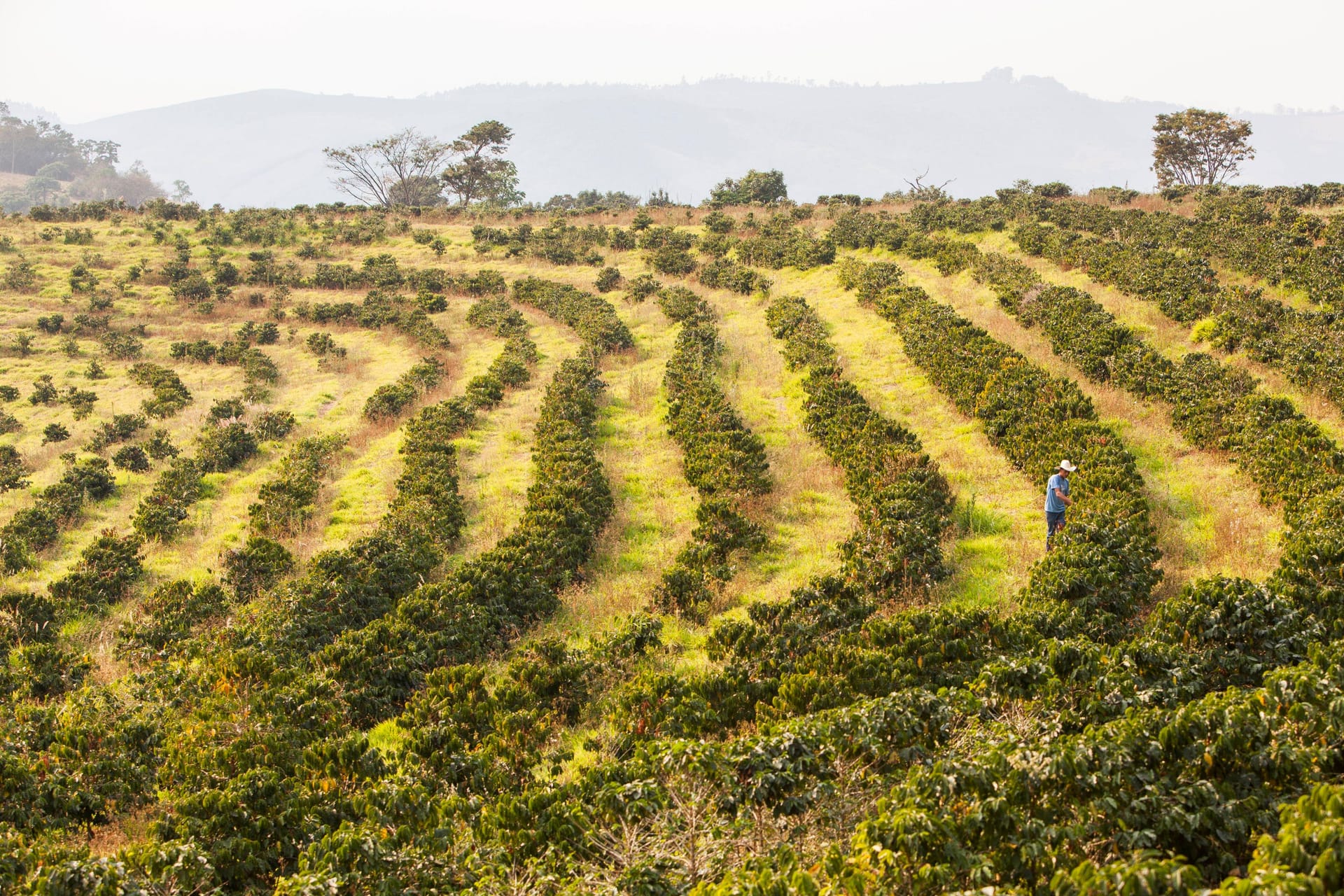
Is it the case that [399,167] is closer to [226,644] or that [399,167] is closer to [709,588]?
[226,644]

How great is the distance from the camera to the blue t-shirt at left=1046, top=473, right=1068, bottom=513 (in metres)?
15.0

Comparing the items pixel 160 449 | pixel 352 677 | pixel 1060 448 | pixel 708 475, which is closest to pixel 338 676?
pixel 352 677

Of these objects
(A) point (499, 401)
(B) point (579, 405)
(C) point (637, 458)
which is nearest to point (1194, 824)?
(C) point (637, 458)

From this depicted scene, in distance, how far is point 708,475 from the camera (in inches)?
757

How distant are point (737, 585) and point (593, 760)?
18.0 ft

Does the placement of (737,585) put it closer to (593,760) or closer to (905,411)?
(593,760)

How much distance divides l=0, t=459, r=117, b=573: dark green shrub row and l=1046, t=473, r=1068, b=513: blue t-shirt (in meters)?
21.4

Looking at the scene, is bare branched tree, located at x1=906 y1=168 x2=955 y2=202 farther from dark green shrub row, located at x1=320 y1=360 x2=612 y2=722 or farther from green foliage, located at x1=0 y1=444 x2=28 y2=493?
green foliage, located at x1=0 y1=444 x2=28 y2=493

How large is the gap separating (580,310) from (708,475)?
1838 cm

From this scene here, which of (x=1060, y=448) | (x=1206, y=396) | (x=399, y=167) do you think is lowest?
(x=1060, y=448)

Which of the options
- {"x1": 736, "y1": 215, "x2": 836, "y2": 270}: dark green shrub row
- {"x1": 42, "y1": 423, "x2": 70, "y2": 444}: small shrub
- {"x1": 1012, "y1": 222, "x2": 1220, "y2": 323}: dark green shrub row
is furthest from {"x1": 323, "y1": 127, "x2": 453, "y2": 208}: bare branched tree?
{"x1": 1012, "y1": 222, "x2": 1220, "y2": 323}: dark green shrub row

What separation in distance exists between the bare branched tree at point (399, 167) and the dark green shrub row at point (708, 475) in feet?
213

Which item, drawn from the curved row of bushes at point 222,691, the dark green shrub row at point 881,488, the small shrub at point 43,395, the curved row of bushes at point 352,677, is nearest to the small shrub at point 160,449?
the small shrub at point 43,395

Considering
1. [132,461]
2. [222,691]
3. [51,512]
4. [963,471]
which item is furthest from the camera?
[132,461]
